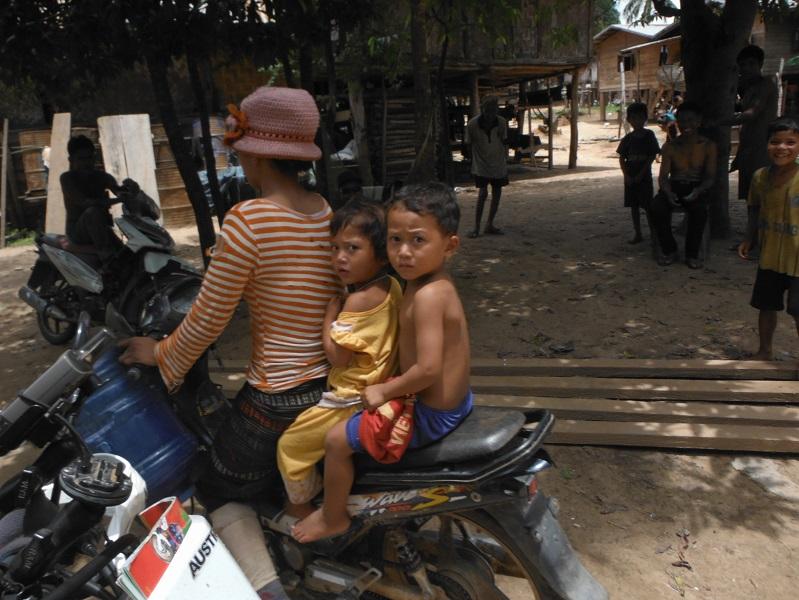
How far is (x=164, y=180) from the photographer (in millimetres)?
11539

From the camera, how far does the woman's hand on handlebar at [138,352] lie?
6.24 feet

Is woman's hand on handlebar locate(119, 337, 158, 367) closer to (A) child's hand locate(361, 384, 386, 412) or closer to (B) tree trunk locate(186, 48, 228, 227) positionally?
(A) child's hand locate(361, 384, 386, 412)

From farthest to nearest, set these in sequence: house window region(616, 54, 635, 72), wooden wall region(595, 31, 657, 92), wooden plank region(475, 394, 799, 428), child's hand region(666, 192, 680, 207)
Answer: wooden wall region(595, 31, 657, 92)
house window region(616, 54, 635, 72)
child's hand region(666, 192, 680, 207)
wooden plank region(475, 394, 799, 428)

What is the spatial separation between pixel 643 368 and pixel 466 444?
2.69m

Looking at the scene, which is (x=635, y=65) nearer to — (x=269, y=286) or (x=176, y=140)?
(x=176, y=140)

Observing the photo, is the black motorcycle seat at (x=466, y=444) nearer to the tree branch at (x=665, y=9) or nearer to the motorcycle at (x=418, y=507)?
the motorcycle at (x=418, y=507)

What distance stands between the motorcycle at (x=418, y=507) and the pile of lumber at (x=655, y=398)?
1.59 metres

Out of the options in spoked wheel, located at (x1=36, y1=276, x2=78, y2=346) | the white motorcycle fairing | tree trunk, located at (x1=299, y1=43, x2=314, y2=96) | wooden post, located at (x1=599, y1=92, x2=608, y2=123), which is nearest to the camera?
the white motorcycle fairing

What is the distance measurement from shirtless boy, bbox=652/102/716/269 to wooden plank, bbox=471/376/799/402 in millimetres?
2859

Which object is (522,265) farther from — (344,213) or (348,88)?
(348,88)

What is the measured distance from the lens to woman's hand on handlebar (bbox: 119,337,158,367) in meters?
1.90

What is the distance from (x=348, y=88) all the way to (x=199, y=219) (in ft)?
26.4

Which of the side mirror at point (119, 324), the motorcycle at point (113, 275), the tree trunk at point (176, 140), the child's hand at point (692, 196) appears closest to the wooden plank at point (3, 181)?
the motorcycle at point (113, 275)

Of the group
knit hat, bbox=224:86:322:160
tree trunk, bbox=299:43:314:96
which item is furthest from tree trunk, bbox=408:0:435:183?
knit hat, bbox=224:86:322:160
